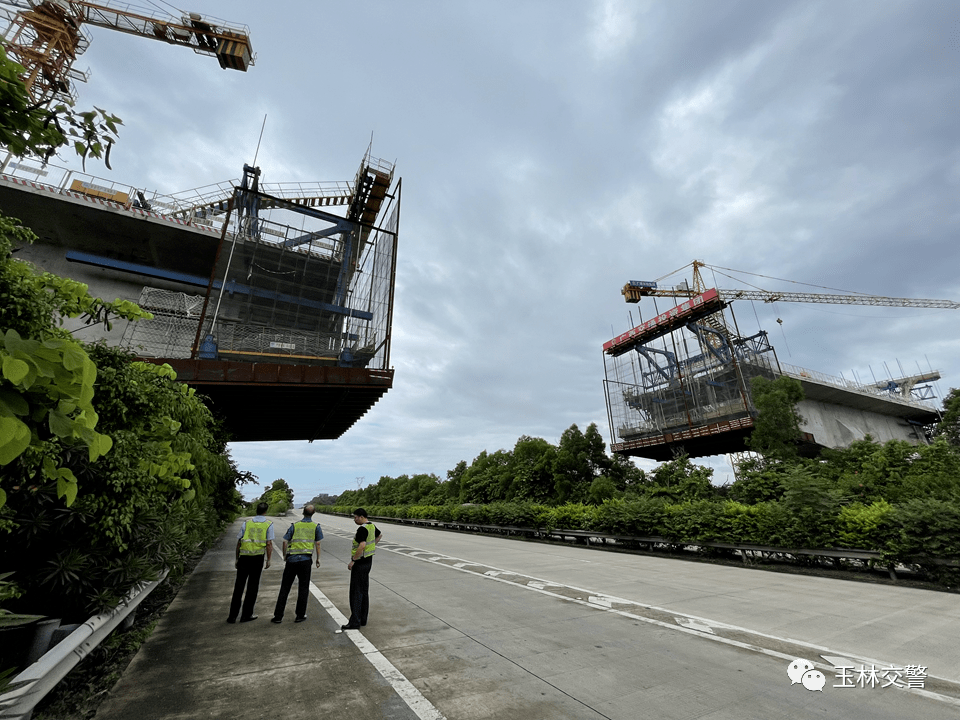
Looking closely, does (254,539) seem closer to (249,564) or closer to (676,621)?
(249,564)

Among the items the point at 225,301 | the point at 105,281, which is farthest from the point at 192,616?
the point at 105,281

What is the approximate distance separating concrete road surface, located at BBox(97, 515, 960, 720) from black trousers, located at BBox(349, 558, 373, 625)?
8.6 inches

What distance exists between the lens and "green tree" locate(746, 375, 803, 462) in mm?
Result: 23109

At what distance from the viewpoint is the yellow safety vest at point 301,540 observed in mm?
6688

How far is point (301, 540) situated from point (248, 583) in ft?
3.31

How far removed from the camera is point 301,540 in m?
6.75

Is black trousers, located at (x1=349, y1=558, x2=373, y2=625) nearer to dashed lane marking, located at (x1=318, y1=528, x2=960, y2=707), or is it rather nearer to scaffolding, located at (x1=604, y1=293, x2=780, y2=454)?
dashed lane marking, located at (x1=318, y1=528, x2=960, y2=707)

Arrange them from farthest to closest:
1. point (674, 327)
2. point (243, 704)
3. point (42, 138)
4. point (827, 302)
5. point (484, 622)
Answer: point (827, 302) → point (674, 327) → point (484, 622) → point (243, 704) → point (42, 138)

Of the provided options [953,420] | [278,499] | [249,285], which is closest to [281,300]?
[249,285]

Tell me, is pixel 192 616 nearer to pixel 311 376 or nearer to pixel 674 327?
pixel 311 376

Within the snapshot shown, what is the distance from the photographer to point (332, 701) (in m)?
3.95

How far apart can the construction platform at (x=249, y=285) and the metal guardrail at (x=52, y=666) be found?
49.0 feet

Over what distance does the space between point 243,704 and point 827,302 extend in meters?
98.9

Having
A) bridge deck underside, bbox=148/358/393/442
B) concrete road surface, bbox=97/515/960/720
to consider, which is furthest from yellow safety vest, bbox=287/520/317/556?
bridge deck underside, bbox=148/358/393/442
